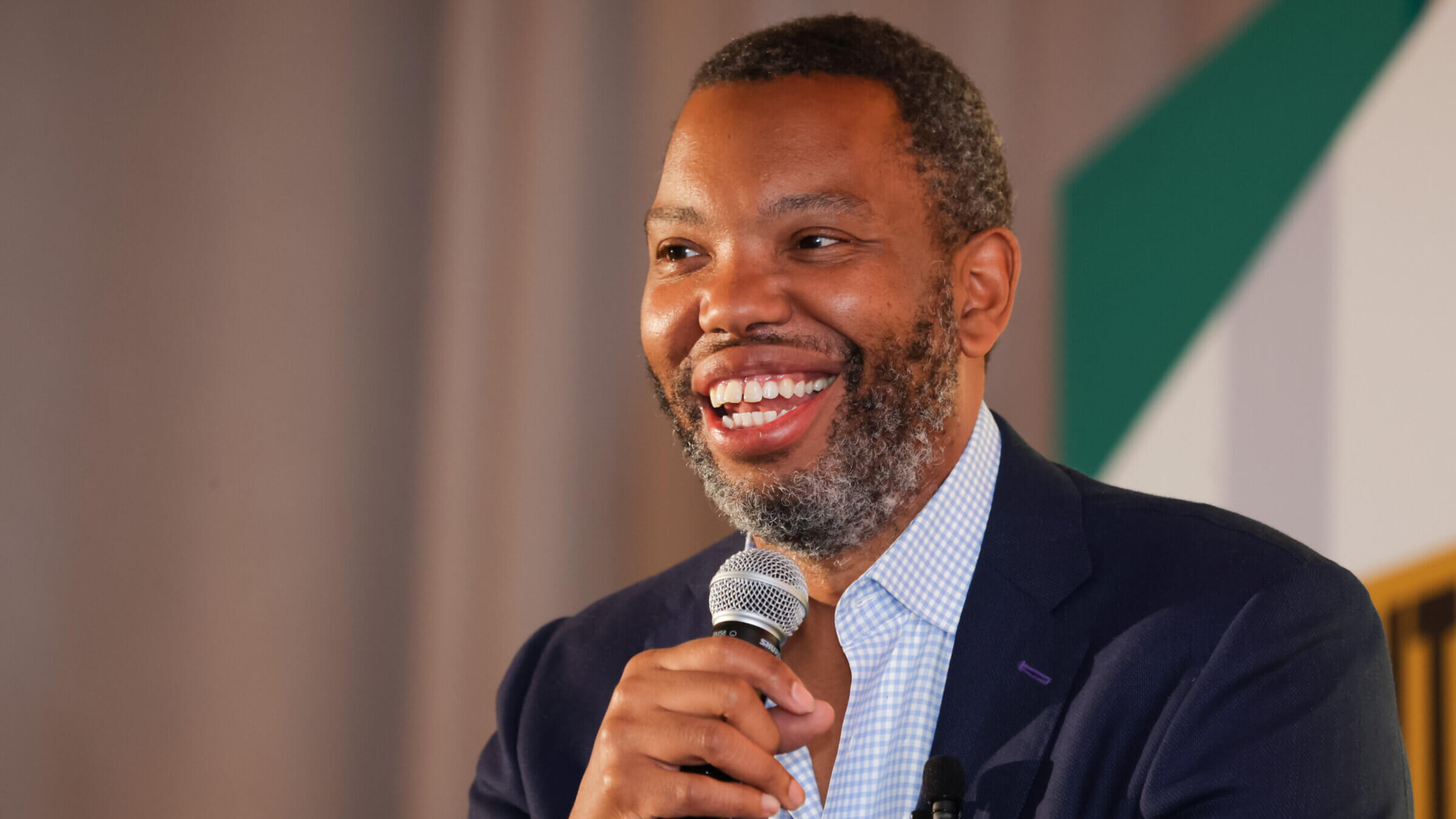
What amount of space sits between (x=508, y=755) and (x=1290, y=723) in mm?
1181

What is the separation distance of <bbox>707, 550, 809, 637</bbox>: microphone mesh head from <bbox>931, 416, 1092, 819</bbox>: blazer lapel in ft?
1.19

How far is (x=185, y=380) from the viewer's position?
311 centimetres

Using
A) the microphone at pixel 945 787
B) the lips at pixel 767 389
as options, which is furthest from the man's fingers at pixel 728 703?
the lips at pixel 767 389

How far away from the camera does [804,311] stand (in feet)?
5.72

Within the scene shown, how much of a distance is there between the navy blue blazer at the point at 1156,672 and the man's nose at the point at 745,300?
17.5 inches

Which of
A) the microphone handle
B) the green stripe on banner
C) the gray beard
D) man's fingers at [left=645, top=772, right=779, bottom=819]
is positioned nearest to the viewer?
man's fingers at [left=645, top=772, right=779, bottom=819]

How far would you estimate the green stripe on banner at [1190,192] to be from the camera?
2883mm

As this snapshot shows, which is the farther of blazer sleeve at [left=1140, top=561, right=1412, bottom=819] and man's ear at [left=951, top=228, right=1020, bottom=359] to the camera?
man's ear at [left=951, top=228, right=1020, bottom=359]

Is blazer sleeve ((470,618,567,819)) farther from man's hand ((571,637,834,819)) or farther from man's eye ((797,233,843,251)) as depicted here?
man's eye ((797,233,843,251))

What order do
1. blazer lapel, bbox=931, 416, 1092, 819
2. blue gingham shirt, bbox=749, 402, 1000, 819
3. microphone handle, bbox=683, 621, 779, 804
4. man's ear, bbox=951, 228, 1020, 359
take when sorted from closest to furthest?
microphone handle, bbox=683, 621, 779, 804 < blazer lapel, bbox=931, 416, 1092, 819 < blue gingham shirt, bbox=749, 402, 1000, 819 < man's ear, bbox=951, 228, 1020, 359

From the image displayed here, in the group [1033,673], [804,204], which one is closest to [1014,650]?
[1033,673]

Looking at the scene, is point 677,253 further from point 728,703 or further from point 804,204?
point 728,703

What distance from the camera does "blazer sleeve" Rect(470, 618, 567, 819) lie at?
199cm

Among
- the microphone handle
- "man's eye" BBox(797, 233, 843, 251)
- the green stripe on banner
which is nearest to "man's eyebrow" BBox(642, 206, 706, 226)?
"man's eye" BBox(797, 233, 843, 251)
